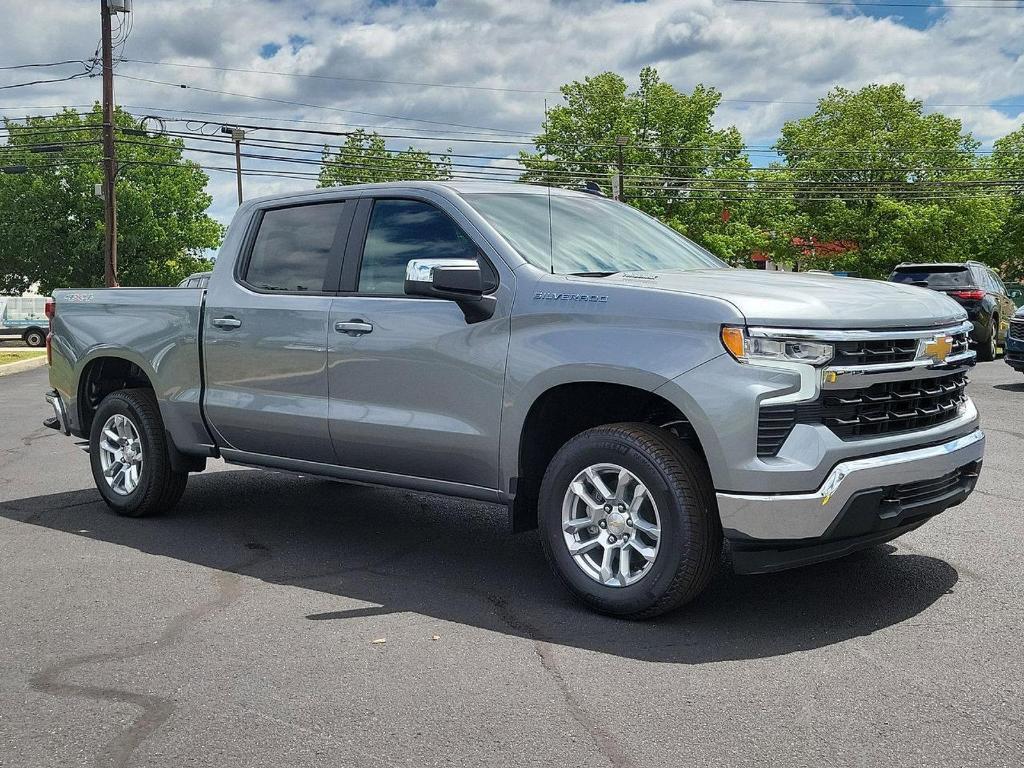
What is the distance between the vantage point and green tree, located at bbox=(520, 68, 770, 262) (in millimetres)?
60156

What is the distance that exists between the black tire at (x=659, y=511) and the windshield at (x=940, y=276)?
16.5 metres

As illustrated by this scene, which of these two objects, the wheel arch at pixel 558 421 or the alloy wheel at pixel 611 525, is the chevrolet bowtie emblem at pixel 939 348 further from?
the alloy wheel at pixel 611 525

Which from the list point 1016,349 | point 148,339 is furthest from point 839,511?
point 1016,349

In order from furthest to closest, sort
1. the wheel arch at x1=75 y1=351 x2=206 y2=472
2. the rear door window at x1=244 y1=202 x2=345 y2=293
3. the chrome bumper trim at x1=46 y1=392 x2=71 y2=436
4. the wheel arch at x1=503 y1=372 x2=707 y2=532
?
1. the chrome bumper trim at x1=46 y1=392 x2=71 y2=436
2. the wheel arch at x1=75 y1=351 x2=206 y2=472
3. the rear door window at x1=244 y1=202 x2=345 y2=293
4. the wheel arch at x1=503 y1=372 x2=707 y2=532

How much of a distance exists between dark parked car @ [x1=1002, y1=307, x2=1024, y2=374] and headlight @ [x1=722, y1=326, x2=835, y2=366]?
12.2 m

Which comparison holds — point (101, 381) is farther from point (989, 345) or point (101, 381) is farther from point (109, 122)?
point (109, 122)

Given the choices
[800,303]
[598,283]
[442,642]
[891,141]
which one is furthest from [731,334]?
[891,141]

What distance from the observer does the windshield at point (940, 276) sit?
20.0 meters

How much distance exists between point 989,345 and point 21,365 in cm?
1993

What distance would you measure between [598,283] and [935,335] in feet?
4.82

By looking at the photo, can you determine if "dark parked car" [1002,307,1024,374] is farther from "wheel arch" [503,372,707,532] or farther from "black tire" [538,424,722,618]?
"black tire" [538,424,722,618]

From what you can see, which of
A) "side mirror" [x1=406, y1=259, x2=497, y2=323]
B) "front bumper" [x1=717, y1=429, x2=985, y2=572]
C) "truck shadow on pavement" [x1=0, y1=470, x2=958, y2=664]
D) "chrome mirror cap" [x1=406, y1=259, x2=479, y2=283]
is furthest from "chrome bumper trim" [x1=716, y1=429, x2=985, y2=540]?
"chrome mirror cap" [x1=406, y1=259, x2=479, y2=283]

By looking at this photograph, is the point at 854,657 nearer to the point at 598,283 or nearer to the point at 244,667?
the point at 598,283

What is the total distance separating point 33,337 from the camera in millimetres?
42188
